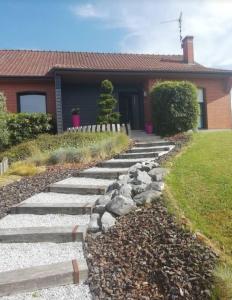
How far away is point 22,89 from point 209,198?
12.6 m

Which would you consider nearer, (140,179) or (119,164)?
(140,179)

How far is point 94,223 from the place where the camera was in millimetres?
4250

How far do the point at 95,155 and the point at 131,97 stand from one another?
852 centimetres

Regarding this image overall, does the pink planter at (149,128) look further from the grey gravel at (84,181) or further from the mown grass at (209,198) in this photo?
the grey gravel at (84,181)

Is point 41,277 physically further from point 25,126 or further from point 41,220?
point 25,126

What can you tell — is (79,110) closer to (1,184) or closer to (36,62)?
(36,62)

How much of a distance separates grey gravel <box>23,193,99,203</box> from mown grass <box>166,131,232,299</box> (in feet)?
4.46

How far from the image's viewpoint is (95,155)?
915 cm

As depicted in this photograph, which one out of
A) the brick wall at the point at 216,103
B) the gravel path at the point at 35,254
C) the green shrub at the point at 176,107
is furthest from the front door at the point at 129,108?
the gravel path at the point at 35,254

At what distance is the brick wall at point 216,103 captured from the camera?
16.4 m

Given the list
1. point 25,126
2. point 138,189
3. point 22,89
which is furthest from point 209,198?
point 22,89

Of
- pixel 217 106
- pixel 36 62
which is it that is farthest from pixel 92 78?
pixel 217 106

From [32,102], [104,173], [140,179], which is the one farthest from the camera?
[32,102]

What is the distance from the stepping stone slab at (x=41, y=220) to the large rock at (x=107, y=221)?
32cm
